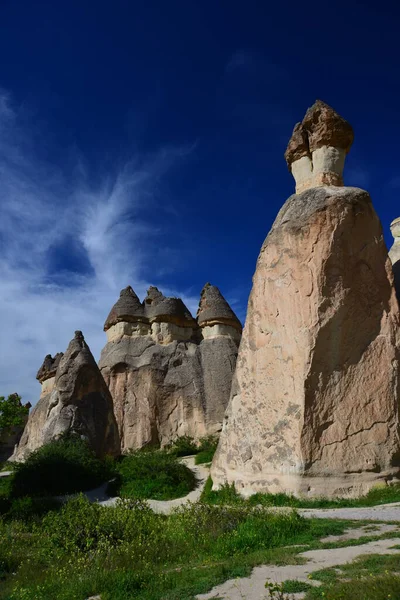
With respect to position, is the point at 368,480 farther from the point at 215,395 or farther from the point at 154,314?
the point at 154,314

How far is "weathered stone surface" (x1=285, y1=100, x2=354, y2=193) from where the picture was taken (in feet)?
33.8

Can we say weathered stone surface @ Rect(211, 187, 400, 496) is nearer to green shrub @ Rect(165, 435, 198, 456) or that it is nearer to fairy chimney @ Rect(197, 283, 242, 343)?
green shrub @ Rect(165, 435, 198, 456)

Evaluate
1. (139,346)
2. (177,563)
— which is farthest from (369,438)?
(139,346)

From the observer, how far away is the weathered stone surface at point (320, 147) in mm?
10312

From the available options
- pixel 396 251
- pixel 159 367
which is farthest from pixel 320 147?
pixel 159 367

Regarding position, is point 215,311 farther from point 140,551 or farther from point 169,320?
point 140,551

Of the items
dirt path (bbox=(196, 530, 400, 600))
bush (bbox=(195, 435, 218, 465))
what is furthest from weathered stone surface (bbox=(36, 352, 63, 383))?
dirt path (bbox=(196, 530, 400, 600))

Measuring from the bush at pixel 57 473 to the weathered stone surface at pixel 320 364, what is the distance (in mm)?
4105

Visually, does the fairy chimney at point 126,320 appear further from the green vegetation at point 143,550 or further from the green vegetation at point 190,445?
the green vegetation at point 143,550

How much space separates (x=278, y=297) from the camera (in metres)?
9.53

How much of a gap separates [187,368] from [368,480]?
14.4m

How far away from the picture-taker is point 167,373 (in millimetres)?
21844

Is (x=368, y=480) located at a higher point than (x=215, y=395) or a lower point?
lower

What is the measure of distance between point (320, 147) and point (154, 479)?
27.3ft
